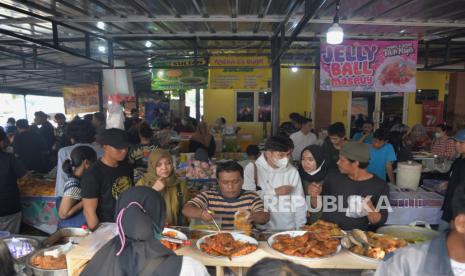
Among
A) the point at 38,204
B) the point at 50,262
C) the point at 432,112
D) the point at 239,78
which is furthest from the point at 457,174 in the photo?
the point at 432,112

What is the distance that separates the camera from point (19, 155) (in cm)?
609

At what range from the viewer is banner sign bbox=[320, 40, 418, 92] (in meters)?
5.05

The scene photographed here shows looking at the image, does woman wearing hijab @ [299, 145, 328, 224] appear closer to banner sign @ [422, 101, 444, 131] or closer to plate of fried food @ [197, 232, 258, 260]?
plate of fried food @ [197, 232, 258, 260]

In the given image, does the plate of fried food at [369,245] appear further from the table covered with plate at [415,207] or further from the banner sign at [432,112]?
the banner sign at [432,112]

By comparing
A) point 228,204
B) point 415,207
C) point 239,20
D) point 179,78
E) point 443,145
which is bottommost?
point 415,207

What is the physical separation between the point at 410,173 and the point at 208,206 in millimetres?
2731

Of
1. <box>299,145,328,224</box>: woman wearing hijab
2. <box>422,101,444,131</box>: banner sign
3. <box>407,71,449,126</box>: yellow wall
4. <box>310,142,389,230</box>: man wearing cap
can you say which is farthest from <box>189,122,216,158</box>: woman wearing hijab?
<box>422,101,444,131</box>: banner sign

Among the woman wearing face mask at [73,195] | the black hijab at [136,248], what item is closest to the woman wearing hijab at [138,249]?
the black hijab at [136,248]

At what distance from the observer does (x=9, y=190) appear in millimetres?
3764

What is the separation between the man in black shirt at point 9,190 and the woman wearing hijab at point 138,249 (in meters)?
2.98

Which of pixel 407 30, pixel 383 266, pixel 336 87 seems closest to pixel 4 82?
pixel 336 87

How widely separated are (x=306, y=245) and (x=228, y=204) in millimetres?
820

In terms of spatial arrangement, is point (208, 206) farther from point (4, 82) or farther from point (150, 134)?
point (4, 82)

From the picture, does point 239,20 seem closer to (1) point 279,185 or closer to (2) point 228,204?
(1) point 279,185
